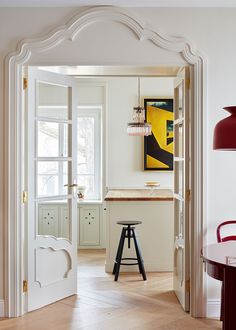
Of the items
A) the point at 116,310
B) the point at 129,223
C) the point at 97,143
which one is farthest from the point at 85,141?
the point at 116,310

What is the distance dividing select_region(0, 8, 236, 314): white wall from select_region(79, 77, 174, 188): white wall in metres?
3.32

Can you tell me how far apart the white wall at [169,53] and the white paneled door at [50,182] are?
28 centimetres

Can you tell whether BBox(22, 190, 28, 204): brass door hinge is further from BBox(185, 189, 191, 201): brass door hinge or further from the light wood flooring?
BBox(185, 189, 191, 201): brass door hinge

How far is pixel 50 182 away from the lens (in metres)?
4.35

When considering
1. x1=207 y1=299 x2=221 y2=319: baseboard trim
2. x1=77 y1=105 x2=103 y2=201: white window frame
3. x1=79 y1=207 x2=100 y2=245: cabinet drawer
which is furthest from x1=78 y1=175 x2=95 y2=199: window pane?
x1=207 y1=299 x2=221 y2=319: baseboard trim

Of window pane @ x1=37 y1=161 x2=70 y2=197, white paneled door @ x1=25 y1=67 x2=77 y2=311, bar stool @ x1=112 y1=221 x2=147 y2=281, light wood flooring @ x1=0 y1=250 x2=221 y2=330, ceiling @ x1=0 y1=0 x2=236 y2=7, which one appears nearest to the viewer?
light wood flooring @ x1=0 y1=250 x2=221 y2=330

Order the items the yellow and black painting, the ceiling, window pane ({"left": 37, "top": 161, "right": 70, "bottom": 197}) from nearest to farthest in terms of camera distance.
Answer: the ceiling → window pane ({"left": 37, "top": 161, "right": 70, "bottom": 197}) → the yellow and black painting

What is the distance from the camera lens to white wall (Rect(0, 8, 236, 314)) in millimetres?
4074

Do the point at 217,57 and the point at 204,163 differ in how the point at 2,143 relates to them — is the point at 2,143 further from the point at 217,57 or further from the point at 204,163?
the point at 217,57

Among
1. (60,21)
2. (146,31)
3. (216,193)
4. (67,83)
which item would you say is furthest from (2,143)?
(216,193)

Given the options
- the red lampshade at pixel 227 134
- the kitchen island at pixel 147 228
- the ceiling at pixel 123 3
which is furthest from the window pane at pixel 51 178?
the red lampshade at pixel 227 134

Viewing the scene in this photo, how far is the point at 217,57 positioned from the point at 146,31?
69cm

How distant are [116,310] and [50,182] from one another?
1377 mm

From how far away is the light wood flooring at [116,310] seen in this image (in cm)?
382
